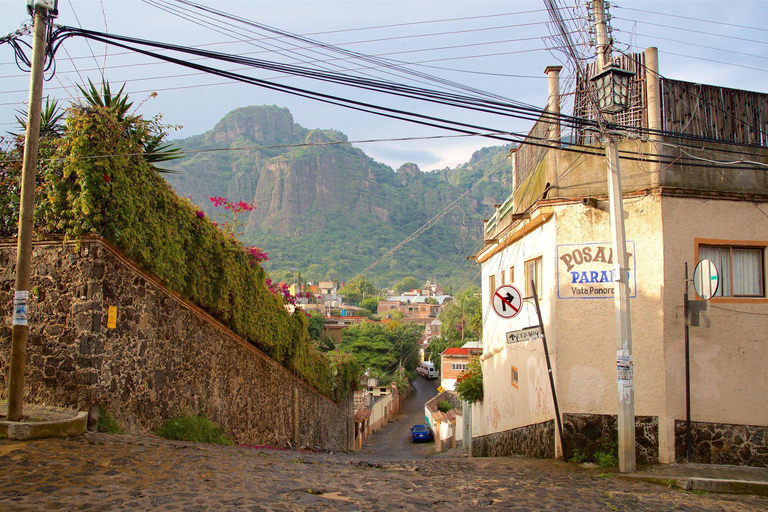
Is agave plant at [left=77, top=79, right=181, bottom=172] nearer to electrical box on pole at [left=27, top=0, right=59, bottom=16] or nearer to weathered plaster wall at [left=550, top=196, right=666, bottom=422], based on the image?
electrical box on pole at [left=27, top=0, right=59, bottom=16]

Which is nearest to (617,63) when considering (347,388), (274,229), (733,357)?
(733,357)

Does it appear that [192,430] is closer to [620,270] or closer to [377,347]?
[620,270]

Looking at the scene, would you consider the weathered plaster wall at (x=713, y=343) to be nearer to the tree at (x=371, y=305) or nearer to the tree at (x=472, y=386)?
the tree at (x=472, y=386)

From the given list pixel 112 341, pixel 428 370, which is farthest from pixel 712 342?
pixel 428 370

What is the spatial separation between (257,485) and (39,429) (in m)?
2.73

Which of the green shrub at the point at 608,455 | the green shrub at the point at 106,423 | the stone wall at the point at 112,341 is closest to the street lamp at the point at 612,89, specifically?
the green shrub at the point at 608,455

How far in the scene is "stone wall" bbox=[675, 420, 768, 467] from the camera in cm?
962

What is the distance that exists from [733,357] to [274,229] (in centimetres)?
18769

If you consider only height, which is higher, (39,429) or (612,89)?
(612,89)

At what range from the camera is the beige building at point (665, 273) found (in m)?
9.74

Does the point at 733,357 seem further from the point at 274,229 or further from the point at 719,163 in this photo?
the point at 274,229

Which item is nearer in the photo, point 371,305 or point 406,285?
→ point 371,305

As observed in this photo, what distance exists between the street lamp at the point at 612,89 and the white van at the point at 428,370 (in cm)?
7045

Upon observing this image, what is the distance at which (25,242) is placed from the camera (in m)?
6.96
